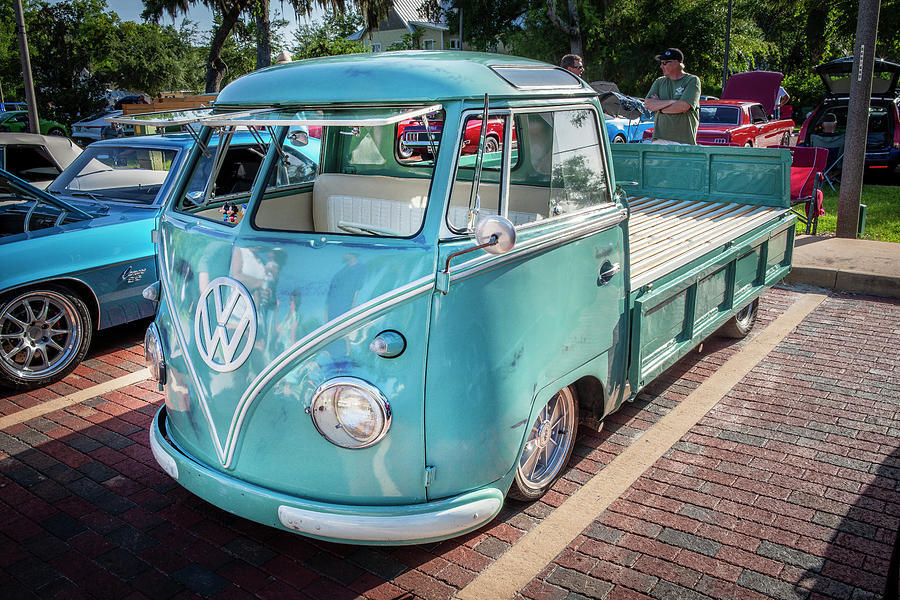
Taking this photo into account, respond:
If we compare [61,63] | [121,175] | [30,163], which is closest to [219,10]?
[61,63]

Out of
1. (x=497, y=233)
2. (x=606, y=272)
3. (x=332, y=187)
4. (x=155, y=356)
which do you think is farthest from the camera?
(x=332, y=187)

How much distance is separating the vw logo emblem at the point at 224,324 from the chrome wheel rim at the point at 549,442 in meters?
1.41

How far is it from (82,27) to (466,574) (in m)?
44.1

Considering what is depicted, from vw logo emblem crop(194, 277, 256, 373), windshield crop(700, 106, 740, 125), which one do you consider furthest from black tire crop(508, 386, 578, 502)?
windshield crop(700, 106, 740, 125)

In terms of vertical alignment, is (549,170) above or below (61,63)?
below

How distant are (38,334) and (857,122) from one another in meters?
9.18

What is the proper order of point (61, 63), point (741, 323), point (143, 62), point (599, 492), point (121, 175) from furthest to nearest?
1. point (143, 62)
2. point (61, 63)
3. point (121, 175)
4. point (741, 323)
5. point (599, 492)

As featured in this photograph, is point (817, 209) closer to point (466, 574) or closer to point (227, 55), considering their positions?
point (466, 574)

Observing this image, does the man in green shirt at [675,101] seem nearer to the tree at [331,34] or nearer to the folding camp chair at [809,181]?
the folding camp chair at [809,181]

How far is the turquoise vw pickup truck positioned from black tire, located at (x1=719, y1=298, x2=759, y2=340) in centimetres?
236

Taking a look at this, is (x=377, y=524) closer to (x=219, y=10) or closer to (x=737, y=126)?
(x=737, y=126)

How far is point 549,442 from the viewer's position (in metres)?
3.84

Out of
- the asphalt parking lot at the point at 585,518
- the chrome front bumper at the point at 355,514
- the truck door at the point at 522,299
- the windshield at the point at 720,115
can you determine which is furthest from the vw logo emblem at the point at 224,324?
the windshield at the point at 720,115

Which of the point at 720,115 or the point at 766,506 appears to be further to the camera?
the point at 720,115
